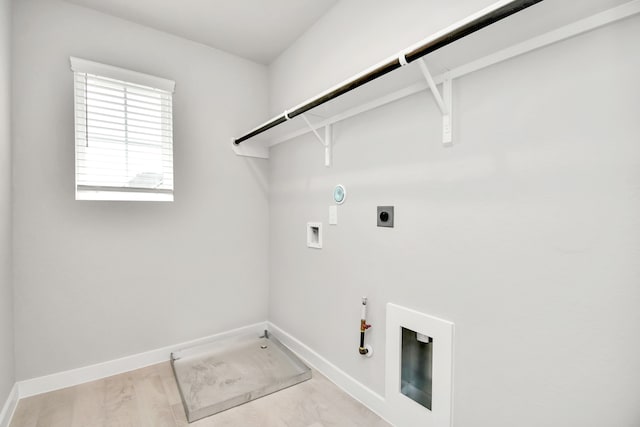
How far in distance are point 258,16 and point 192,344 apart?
2.64 m

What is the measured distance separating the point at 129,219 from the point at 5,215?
647 mm

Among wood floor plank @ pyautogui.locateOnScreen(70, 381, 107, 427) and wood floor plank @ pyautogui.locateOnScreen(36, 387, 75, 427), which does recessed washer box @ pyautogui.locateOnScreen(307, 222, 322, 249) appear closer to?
wood floor plank @ pyautogui.locateOnScreen(70, 381, 107, 427)

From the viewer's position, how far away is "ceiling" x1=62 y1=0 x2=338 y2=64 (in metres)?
2.04

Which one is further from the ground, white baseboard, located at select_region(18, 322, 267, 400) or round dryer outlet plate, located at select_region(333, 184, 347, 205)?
round dryer outlet plate, located at select_region(333, 184, 347, 205)

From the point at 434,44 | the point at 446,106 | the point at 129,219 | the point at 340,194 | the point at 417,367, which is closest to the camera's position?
the point at 434,44

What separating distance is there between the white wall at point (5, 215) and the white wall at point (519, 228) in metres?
1.99

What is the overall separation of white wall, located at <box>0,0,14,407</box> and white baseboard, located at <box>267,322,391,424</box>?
176 cm

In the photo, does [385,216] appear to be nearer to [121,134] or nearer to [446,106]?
[446,106]

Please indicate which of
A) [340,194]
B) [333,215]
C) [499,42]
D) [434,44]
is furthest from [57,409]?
[499,42]

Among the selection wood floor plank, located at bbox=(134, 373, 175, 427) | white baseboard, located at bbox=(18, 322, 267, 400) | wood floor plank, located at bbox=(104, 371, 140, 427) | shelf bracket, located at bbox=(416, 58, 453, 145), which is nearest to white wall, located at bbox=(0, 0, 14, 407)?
white baseboard, located at bbox=(18, 322, 267, 400)

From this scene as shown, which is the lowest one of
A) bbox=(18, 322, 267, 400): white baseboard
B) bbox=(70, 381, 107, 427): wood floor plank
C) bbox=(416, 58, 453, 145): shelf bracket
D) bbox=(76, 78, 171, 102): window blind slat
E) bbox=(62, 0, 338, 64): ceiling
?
bbox=(70, 381, 107, 427): wood floor plank

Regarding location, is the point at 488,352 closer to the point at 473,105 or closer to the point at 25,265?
the point at 473,105

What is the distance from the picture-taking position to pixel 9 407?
5.59 ft

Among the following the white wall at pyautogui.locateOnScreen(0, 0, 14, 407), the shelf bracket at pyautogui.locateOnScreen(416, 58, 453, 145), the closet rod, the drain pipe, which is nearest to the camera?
the closet rod
